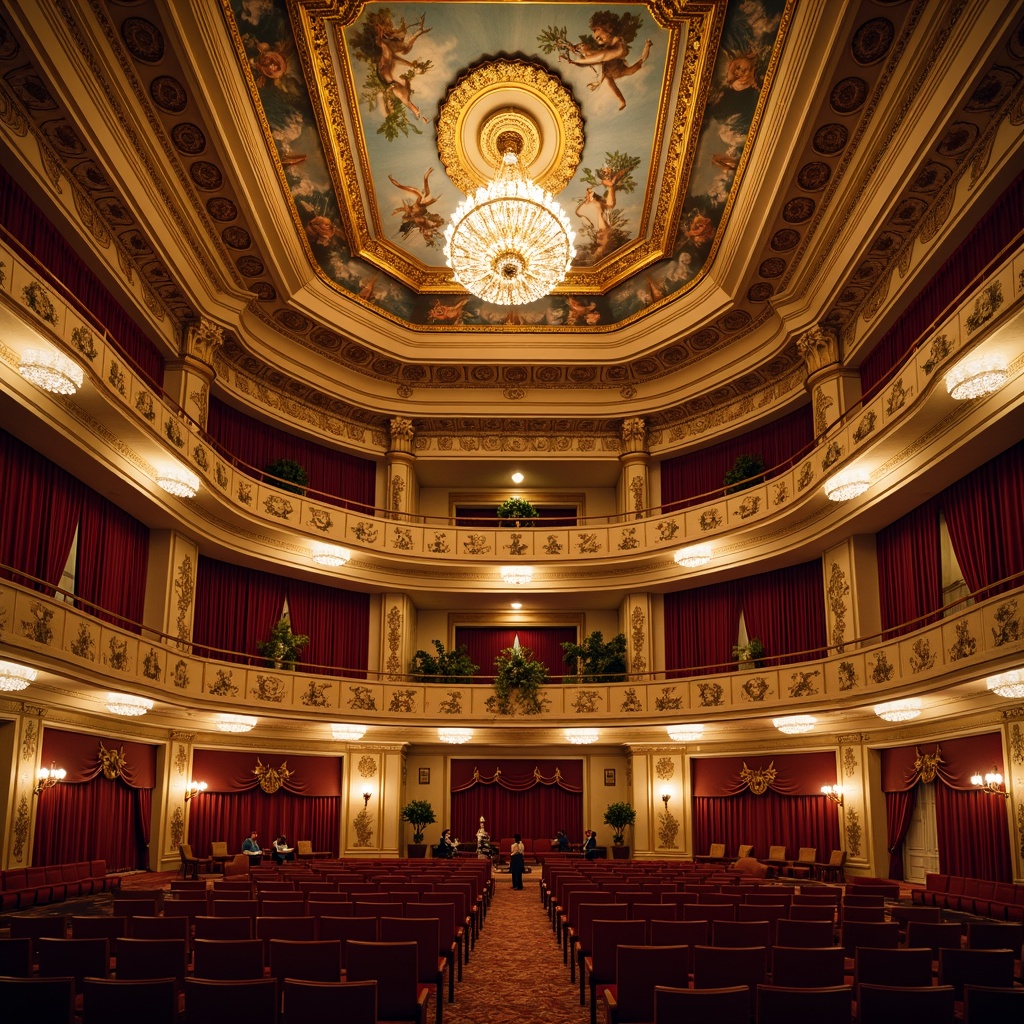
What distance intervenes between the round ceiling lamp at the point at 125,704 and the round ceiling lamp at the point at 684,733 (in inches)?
478

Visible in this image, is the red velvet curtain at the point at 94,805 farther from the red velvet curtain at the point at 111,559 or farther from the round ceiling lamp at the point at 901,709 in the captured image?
the round ceiling lamp at the point at 901,709

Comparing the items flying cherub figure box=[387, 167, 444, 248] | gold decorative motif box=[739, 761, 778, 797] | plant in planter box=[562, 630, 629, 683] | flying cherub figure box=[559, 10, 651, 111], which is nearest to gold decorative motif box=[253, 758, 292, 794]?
plant in planter box=[562, 630, 629, 683]

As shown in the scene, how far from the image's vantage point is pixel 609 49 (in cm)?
1666

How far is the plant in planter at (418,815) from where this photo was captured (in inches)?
906

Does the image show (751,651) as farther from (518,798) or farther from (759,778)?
(518,798)

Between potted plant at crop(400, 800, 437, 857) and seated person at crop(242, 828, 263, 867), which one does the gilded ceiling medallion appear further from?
potted plant at crop(400, 800, 437, 857)

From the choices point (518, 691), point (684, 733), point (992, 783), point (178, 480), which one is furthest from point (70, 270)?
point (992, 783)

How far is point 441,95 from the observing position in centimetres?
1780

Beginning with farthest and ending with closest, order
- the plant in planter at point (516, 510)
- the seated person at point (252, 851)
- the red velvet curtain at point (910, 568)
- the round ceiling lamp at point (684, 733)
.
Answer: the plant in planter at point (516, 510) < the round ceiling lamp at point (684, 733) < the seated person at point (252, 851) < the red velvet curtain at point (910, 568)

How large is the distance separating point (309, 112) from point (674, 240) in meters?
8.56

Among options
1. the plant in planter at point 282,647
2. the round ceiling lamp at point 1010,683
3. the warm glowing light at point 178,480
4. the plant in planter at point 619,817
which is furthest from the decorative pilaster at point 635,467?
the round ceiling lamp at point 1010,683

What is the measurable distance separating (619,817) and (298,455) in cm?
1261

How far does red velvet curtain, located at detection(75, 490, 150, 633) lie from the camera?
676 inches

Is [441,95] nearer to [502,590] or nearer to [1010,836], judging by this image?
[502,590]
